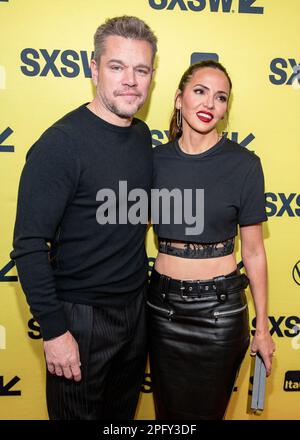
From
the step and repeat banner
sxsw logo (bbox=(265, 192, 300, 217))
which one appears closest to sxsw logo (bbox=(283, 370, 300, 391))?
the step and repeat banner

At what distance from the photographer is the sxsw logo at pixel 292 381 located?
207 centimetres

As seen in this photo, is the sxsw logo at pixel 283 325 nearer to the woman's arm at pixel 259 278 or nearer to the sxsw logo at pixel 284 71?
the woman's arm at pixel 259 278

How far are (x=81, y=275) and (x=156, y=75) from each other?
3.08 ft

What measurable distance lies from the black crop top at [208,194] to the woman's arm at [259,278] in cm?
7

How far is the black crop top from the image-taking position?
1.47m

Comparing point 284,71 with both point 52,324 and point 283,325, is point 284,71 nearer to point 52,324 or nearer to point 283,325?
point 283,325

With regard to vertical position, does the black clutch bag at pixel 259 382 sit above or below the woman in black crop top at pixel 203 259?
below

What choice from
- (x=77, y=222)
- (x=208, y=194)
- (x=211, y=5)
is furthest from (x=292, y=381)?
(x=211, y=5)

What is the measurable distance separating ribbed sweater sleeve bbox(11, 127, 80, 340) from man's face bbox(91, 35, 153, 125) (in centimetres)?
22

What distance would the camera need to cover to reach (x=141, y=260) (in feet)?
5.04

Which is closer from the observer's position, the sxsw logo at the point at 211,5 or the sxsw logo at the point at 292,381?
the sxsw logo at the point at 211,5

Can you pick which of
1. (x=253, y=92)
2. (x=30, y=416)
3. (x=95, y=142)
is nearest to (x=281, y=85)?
(x=253, y=92)

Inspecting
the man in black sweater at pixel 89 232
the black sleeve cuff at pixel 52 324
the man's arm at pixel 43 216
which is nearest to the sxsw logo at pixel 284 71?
the man in black sweater at pixel 89 232

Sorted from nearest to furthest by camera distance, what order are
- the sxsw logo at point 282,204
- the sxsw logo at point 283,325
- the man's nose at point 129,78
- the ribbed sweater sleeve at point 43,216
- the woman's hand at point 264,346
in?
the ribbed sweater sleeve at point 43,216
the man's nose at point 129,78
the woman's hand at point 264,346
the sxsw logo at point 282,204
the sxsw logo at point 283,325
